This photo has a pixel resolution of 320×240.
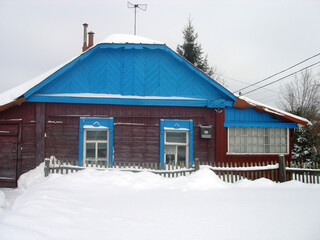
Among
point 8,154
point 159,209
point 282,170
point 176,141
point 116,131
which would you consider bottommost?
point 159,209

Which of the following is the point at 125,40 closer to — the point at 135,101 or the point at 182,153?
the point at 135,101

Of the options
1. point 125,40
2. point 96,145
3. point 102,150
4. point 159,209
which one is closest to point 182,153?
point 102,150

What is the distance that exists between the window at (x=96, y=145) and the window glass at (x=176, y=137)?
272cm

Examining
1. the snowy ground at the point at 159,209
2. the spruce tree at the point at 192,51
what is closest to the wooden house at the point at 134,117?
the snowy ground at the point at 159,209

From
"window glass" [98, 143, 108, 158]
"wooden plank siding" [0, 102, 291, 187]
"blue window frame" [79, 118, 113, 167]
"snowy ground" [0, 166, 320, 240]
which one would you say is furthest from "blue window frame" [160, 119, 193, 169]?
"snowy ground" [0, 166, 320, 240]

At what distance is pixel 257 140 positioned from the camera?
11.1 m

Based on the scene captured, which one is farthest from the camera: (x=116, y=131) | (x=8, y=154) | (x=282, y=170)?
(x=116, y=131)

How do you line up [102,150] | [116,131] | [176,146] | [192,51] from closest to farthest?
1. [116,131]
2. [102,150]
3. [176,146]
4. [192,51]

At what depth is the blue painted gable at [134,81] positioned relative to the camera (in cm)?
1031

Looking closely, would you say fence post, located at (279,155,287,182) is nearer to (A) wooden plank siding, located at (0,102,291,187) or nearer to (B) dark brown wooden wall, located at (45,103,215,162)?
(A) wooden plank siding, located at (0,102,291,187)

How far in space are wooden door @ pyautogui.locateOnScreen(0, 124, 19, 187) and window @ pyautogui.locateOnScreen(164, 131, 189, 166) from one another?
21.2 feet

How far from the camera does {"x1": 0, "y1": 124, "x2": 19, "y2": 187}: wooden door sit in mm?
10266

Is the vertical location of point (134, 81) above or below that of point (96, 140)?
above

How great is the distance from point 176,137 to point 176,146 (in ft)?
1.33
